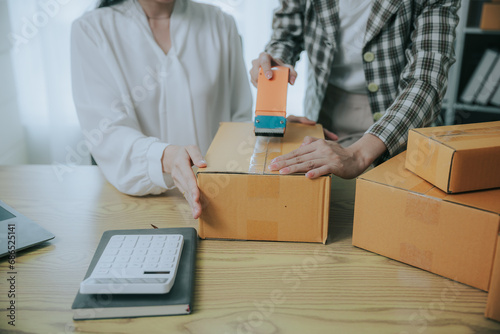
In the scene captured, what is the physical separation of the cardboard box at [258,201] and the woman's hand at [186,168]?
0.02 m

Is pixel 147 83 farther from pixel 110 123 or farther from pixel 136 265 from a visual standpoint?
pixel 136 265

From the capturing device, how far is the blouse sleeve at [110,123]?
1089 mm

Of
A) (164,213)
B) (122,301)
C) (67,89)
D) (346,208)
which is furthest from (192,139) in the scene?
(67,89)

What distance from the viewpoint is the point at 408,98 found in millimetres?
1098

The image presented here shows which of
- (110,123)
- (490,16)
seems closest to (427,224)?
(110,123)

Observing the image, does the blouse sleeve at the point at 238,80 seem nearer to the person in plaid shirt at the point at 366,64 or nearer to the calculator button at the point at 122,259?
the person in plaid shirt at the point at 366,64

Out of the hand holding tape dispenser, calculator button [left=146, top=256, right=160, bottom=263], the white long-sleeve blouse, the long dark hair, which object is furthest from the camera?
the long dark hair

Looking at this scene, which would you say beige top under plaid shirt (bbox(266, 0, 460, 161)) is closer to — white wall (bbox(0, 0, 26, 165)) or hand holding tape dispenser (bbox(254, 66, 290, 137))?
hand holding tape dispenser (bbox(254, 66, 290, 137))

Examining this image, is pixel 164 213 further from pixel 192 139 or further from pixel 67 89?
pixel 67 89

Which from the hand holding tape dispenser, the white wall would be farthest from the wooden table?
the white wall

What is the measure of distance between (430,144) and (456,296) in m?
0.27

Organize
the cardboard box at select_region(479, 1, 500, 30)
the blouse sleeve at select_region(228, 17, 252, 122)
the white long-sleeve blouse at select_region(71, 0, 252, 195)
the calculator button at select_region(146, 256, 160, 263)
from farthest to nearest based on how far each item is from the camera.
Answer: the cardboard box at select_region(479, 1, 500, 30) → the blouse sleeve at select_region(228, 17, 252, 122) → the white long-sleeve blouse at select_region(71, 0, 252, 195) → the calculator button at select_region(146, 256, 160, 263)

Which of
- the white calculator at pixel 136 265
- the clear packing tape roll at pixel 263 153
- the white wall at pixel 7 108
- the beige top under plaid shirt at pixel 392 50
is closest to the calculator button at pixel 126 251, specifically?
the white calculator at pixel 136 265

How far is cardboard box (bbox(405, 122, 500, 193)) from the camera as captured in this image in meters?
0.75
